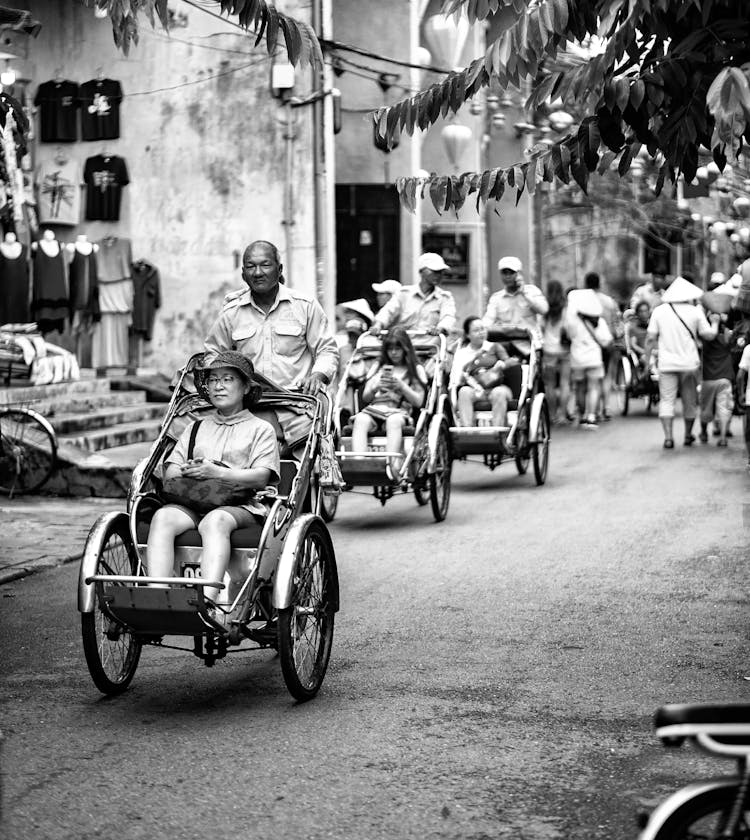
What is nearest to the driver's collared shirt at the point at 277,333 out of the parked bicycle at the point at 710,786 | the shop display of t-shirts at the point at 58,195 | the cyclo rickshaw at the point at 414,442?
the cyclo rickshaw at the point at 414,442

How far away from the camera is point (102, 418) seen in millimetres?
15898

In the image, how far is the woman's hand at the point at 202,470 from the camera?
614 cm

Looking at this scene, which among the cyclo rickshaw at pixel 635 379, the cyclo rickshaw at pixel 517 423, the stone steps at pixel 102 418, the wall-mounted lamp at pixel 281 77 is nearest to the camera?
the cyclo rickshaw at pixel 517 423

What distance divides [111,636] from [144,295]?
13912mm

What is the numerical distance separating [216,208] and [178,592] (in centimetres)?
1479

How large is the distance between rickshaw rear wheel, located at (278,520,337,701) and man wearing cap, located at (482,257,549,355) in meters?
8.64

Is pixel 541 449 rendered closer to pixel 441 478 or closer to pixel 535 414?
pixel 535 414

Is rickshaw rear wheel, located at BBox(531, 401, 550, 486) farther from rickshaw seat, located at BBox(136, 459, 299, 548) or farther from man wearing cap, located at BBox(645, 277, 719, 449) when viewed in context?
rickshaw seat, located at BBox(136, 459, 299, 548)

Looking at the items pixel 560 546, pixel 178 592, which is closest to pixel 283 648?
pixel 178 592

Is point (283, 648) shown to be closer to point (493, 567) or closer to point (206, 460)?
point (206, 460)

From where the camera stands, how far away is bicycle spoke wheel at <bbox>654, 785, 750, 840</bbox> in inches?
124

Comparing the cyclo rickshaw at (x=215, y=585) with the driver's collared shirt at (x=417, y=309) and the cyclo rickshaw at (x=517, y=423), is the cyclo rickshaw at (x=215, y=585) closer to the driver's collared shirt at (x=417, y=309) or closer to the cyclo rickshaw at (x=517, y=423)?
the cyclo rickshaw at (x=517, y=423)

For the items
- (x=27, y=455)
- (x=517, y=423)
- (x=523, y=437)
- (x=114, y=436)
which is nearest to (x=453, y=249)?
(x=114, y=436)

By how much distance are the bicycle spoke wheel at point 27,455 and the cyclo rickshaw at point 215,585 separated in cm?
622
